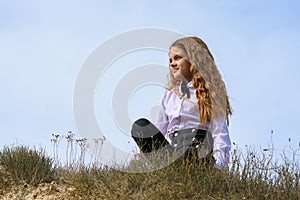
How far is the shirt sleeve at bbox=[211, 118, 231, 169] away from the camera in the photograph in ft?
15.6

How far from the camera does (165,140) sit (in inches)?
191

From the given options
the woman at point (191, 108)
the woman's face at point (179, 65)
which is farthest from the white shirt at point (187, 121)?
the woman's face at point (179, 65)

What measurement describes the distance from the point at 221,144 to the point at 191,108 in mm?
490

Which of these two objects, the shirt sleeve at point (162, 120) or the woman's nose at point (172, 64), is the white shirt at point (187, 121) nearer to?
the shirt sleeve at point (162, 120)

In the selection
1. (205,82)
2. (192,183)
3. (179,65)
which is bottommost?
(192,183)

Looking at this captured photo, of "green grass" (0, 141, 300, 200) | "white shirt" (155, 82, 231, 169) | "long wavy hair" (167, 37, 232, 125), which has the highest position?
"long wavy hair" (167, 37, 232, 125)

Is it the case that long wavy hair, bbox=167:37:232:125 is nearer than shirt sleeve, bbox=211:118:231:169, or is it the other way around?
shirt sleeve, bbox=211:118:231:169

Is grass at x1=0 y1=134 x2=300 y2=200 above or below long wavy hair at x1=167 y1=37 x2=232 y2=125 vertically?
below

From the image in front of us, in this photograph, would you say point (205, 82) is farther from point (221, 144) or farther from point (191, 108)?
point (221, 144)

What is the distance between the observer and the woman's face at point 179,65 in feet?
17.1

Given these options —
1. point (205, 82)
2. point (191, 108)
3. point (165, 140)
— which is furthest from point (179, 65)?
point (165, 140)

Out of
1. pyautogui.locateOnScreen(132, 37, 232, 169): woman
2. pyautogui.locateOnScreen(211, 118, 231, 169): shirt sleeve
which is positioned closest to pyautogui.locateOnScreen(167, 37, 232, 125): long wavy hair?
pyautogui.locateOnScreen(132, 37, 232, 169): woman

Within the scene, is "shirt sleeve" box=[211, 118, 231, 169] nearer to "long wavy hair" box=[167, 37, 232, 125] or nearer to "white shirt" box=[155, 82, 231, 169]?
"white shirt" box=[155, 82, 231, 169]

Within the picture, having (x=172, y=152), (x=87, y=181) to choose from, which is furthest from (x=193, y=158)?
(x=87, y=181)
